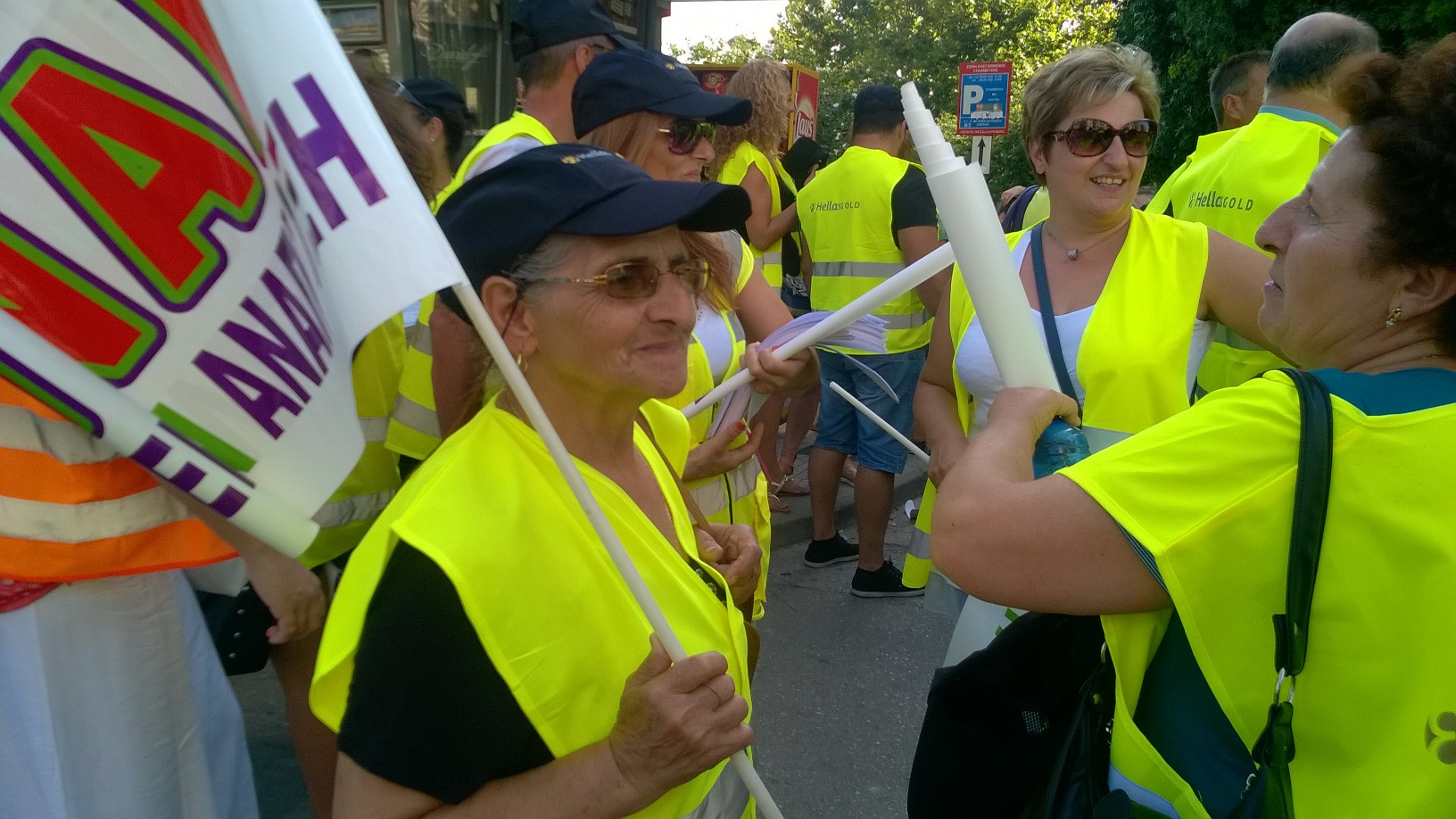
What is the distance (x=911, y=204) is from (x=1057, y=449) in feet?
11.8

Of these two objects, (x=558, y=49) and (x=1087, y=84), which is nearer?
(x=1087, y=84)

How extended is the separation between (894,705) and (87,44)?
3519 millimetres

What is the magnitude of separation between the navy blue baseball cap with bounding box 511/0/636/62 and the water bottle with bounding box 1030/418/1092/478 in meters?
2.01

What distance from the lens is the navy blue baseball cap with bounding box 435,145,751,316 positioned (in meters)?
1.49

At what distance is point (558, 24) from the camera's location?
309 centimetres

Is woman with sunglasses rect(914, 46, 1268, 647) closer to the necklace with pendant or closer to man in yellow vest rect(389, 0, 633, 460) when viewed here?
the necklace with pendant

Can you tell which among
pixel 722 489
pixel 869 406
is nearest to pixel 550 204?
pixel 722 489

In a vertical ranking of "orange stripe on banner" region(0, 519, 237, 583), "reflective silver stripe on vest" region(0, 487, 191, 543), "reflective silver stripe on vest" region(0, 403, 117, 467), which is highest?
"reflective silver stripe on vest" region(0, 403, 117, 467)

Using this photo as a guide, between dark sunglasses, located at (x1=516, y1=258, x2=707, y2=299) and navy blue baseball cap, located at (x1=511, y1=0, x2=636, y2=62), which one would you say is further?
navy blue baseball cap, located at (x1=511, y1=0, x2=636, y2=62)

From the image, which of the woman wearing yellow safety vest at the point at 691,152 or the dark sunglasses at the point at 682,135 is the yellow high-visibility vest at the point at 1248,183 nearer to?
the woman wearing yellow safety vest at the point at 691,152

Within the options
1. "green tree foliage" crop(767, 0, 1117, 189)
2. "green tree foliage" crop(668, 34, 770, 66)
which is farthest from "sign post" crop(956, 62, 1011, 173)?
"green tree foliage" crop(668, 34, 770, 66)

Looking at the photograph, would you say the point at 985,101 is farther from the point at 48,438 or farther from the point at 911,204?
the point at 48,438

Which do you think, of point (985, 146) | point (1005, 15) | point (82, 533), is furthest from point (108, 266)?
point (1005, 15)

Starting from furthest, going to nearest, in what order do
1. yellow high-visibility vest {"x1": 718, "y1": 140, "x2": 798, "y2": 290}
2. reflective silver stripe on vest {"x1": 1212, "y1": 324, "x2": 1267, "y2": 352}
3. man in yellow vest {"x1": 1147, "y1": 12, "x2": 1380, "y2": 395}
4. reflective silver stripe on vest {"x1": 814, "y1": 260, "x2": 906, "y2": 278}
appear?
1. yellow high-visibility vest {"x1": 718, "y1": 140, "x2": 798, "y2": 290}
2. reflective silver stripe on vest {"x1": 814, "y1": 260, "x2": 906, "y2": 278}
3. man in yellow vest {"x1": 1147, "y1": 12, "x2": 1380, "y2": 395}
4. reflective silver stripe on vest {"x1": 1212, "y1": 324, "x2": 1267, "y2": 352}
